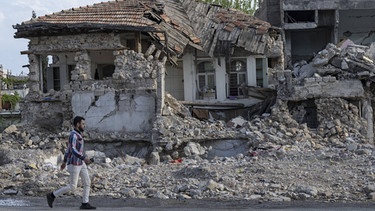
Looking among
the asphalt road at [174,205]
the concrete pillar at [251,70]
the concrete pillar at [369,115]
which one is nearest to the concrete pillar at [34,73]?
the concrete pillar at [251,70]

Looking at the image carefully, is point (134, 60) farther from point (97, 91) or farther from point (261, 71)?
point (261, 71)

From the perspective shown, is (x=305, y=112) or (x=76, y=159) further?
(x=305, y=112)

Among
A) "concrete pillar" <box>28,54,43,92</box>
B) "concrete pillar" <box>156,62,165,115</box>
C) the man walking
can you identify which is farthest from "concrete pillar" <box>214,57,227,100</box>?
the man walking

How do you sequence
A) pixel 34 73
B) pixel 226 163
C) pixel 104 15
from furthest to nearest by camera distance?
1. pixel 104 15
2. pixel 34 73
3. pixel 226 163

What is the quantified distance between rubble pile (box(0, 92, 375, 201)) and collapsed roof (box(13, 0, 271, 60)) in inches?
129

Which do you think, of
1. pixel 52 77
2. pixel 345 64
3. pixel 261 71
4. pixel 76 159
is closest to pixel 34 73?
pixel 52 77

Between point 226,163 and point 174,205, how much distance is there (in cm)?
572

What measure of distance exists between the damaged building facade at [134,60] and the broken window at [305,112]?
3.49 m

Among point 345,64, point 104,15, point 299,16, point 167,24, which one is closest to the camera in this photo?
point 345,64

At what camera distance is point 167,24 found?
25141mm

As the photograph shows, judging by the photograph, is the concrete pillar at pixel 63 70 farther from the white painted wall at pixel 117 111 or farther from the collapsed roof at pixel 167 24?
the white painted wall at pixel 117 111

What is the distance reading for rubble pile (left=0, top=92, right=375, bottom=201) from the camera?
508 inches

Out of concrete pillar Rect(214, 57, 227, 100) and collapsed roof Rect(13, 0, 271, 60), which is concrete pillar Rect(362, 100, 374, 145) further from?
concrete pillar Rect(214, 57, 227, 100)

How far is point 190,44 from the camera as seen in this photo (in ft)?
82.1
